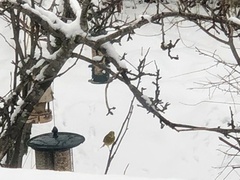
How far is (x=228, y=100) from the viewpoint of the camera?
5.61m

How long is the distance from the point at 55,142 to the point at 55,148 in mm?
62

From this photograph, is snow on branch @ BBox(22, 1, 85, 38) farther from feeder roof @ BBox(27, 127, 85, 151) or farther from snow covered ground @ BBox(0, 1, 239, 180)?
snow covered ground @ BBox(0, 1, 239, 180)

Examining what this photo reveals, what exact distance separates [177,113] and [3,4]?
131 inches

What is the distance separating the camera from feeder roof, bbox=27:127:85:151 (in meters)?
2.74

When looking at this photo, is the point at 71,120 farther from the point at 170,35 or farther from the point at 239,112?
the point at 170,35

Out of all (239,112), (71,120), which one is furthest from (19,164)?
(239,112)

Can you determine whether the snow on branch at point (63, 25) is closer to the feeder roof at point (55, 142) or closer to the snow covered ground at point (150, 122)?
the feeder roof at point (55, 142)

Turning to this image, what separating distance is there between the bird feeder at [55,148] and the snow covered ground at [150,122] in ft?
4.79

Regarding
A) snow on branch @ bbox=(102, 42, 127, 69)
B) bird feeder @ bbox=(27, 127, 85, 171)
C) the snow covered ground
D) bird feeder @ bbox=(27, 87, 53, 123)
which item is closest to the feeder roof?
bird feeder @ bbox=(27, 127, 85, 171)

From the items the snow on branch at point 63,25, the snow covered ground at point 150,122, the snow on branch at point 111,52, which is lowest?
the snow covered ground at point 150,122

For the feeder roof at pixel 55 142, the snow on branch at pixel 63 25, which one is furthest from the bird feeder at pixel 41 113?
the snow on branch at pixel 63 25

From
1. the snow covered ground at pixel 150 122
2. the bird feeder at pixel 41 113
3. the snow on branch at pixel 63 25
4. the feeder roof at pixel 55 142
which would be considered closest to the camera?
the snow on branch at pixel 63 25

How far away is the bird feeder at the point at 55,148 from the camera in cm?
275

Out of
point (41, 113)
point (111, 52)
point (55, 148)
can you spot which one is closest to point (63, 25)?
point (111, 52)
